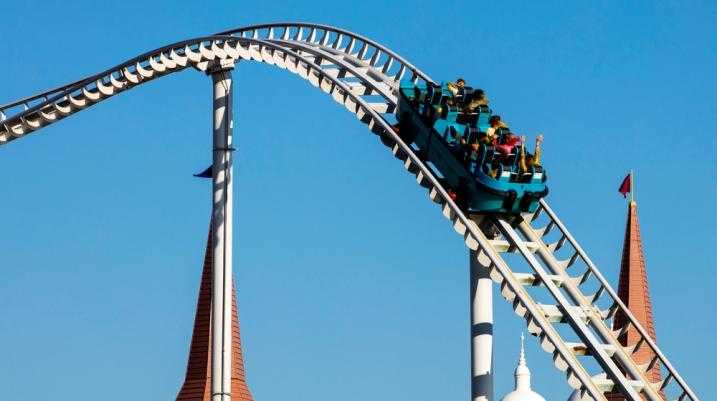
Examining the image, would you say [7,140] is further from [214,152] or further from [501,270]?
[501,270]

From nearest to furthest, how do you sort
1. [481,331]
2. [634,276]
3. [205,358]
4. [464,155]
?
[464,155]
[481,331]
[205,358]
[634,276]

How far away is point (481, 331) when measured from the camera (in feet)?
140

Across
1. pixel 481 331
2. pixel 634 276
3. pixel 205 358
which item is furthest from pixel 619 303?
pixel 634 276

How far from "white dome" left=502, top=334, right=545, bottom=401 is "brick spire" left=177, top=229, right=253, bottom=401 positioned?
20304mm

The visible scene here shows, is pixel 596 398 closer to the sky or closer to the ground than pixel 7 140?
closer to the ground

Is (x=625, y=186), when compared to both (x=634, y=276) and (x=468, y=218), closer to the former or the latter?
(x=634, y=276)

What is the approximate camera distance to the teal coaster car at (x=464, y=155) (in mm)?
40188

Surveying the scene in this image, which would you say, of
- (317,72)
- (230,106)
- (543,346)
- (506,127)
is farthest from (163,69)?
(543,346)

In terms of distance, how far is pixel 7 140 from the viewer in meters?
50.5

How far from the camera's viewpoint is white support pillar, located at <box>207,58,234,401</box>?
4656 cm

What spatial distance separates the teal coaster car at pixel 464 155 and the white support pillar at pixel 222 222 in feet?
18.9

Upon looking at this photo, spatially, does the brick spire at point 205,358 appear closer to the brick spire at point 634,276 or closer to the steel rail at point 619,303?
Answer: the brick spire at point 634,276

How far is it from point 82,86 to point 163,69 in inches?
104

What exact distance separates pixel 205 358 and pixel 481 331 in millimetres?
33984
